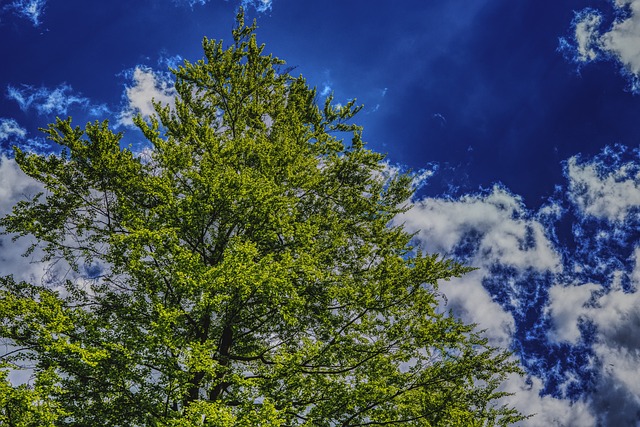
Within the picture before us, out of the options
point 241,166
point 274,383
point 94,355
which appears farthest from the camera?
point 241,166

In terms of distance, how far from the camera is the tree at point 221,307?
6.96m

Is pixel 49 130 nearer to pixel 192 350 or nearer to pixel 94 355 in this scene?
pixel 94 355

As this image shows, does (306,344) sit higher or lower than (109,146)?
lower

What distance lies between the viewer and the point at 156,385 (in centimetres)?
753

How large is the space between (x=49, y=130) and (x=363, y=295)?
7433 millimetres

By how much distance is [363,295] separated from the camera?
7.69 m

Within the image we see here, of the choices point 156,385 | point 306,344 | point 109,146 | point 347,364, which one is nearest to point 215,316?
point 156,385

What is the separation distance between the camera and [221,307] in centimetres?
738

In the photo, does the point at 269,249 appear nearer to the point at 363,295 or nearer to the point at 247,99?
the point at 363,295

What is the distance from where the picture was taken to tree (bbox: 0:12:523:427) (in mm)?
6957

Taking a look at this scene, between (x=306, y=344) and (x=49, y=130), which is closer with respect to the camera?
(x=306, y=344)

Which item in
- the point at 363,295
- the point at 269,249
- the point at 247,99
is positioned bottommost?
the point at 363,295

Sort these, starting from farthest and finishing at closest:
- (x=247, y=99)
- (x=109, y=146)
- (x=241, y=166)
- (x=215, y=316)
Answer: (x=247, y=99)
(x=241, y=166)
(x=215, y=316)
(x=109, y=146)

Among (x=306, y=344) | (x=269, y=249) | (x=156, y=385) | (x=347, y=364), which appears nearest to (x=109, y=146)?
(x=269, y=249)
